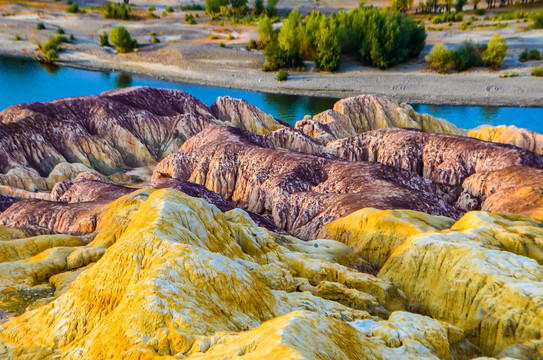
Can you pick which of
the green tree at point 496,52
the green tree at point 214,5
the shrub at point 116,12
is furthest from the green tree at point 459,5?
the shrub at point 116,12

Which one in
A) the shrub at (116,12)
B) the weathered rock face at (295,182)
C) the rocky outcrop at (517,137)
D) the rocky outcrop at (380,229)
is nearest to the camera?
the rocky outcrop at (380,229)

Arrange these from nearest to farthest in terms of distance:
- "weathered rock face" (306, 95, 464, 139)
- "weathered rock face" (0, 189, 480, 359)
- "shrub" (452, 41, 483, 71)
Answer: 1. "weathered rock face" (0, 189, 480, 359)
2. "weathered rock face" (306, 95, 464, 139)
3. "shrub" (452, 41, 483, 71)

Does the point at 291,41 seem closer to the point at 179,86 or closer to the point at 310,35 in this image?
the point at 310,35

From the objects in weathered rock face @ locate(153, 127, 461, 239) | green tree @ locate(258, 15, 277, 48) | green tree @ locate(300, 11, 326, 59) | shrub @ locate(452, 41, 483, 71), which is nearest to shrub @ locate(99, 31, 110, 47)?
green tree @ locate(258, 15, 277, 48)

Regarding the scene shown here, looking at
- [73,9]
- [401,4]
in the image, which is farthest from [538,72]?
[73,9]

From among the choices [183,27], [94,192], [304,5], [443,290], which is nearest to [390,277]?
[443,290]

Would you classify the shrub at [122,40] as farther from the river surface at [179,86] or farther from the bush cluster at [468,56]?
the bush cluster at [468,56]

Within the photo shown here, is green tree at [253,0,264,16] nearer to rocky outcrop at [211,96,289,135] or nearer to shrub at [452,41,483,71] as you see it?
shrub at [452,41,483,71]
